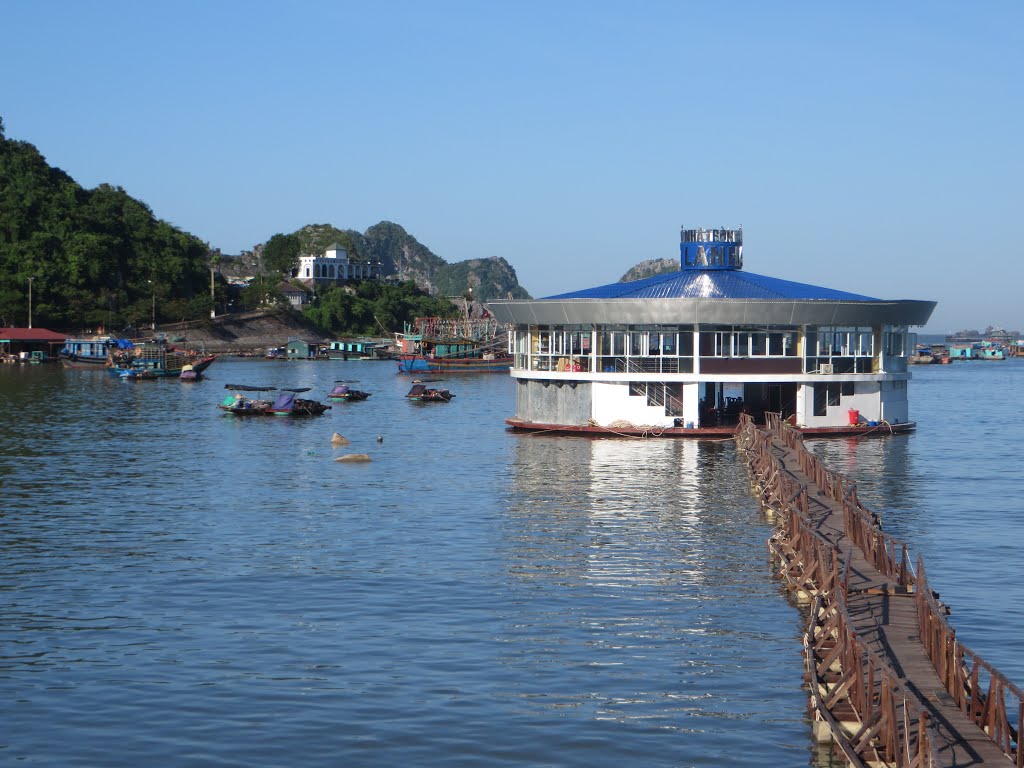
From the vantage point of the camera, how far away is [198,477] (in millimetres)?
59500

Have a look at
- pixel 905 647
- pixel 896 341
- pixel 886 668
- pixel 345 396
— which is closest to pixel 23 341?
pixel 345 396

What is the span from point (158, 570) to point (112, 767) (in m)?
15.8

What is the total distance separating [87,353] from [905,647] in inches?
7087

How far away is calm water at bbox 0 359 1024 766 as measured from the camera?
22.4 metres

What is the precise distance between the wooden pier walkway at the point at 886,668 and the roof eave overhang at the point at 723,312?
1313 inches

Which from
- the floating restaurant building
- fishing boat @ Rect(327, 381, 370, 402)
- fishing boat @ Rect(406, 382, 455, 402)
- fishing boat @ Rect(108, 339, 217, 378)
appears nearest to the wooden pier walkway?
the floating restaurant building

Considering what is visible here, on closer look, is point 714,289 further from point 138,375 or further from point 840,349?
point 138,375

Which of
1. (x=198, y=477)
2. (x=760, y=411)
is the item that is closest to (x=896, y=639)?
(x=198, y=477)

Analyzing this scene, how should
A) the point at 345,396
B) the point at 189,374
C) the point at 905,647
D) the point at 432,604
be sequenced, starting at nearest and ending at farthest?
the point at 905,647 → the point at 432,604 → the point at 345,396 → the point at 189,374

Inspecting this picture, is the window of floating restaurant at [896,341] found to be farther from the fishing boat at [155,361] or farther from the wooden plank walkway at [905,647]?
the fishing boat at [155,361]

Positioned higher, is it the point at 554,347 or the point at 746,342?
the point at 746,342

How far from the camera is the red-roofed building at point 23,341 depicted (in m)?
194

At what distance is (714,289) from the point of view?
73875 mm

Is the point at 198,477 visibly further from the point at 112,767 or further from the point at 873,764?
the point at 873,764
